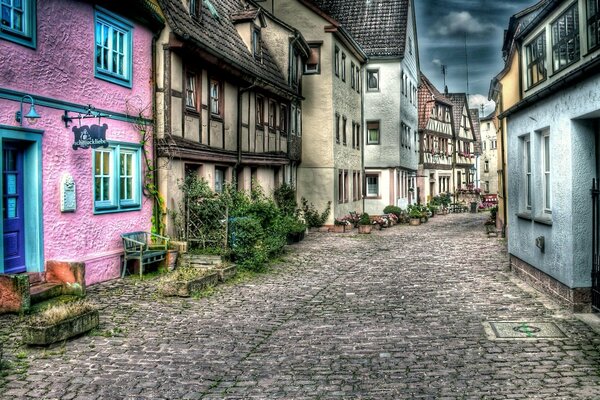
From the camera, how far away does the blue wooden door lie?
1007 cm

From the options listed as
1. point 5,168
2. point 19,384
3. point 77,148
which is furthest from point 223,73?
point 19,384

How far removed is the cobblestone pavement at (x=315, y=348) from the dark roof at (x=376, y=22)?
24.3m

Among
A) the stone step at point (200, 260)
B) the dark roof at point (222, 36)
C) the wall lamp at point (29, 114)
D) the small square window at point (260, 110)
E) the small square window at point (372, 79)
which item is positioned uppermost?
the small square window at point (372, 79)

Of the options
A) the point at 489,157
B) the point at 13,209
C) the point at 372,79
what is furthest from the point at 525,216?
the point at 489,157

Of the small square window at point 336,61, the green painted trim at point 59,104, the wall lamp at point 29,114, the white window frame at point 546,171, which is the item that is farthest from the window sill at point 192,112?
the small square window at point 336,61

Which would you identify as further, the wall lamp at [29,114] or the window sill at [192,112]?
the window sill at [192,112]

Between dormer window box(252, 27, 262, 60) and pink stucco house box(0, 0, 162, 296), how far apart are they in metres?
7.23

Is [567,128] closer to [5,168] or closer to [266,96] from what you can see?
[5,168]

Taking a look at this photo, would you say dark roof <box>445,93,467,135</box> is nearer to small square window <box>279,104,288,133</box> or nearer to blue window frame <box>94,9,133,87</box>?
small square window <box>279,104,288,133</box>

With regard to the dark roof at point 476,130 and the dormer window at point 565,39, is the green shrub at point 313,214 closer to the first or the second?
the dormer window at point 565,39

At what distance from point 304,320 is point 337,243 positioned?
41.6ft

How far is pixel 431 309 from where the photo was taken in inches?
397

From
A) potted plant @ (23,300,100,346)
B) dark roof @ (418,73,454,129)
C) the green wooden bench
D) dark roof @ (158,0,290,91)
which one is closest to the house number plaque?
the green wooden bench

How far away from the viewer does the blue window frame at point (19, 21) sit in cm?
966
